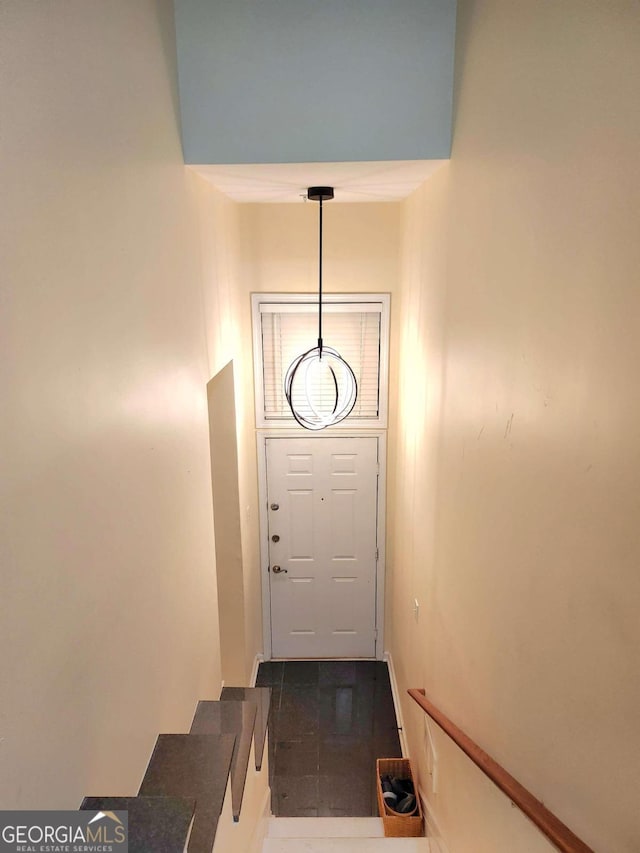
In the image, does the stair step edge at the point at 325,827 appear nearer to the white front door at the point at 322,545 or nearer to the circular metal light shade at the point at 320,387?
the white front door at the point at 322,545

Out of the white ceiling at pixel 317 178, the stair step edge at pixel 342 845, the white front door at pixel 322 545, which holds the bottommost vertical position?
the stair step edge at pixel 342 845

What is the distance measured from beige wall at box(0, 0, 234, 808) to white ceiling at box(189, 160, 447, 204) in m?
0.39

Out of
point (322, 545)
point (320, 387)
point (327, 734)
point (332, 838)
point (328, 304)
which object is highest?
point (328, 304)

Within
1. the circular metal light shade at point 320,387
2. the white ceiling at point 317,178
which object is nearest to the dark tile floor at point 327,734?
the circular metal light shade at point 320,387

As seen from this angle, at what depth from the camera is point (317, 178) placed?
107 inches

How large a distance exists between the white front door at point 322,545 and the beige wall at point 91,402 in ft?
7.24

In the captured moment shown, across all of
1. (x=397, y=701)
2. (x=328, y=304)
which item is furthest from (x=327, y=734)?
(x=328, y=304)

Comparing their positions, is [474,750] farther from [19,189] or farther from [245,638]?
[245,638]

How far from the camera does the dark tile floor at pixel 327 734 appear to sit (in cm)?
366

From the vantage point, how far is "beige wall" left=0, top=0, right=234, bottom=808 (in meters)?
1.12

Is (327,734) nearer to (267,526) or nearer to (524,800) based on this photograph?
(267,526)

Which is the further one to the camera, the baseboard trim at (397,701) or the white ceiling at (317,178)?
the baseboard trim at (397,701)

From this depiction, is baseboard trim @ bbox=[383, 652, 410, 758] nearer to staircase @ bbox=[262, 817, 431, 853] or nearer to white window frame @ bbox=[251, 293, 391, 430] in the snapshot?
staircase @ bbox=[262, 817, 431, 853]

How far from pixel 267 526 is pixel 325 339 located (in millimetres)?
1475
